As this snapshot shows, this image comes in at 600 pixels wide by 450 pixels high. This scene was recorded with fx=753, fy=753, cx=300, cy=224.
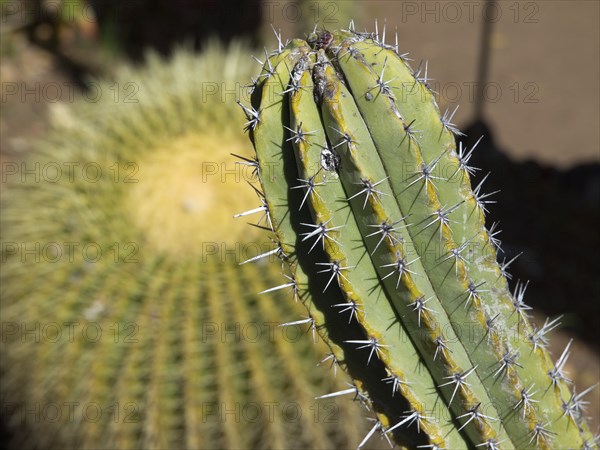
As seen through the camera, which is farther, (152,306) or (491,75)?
(491,75)

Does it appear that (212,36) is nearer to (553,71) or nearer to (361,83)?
(553,71)

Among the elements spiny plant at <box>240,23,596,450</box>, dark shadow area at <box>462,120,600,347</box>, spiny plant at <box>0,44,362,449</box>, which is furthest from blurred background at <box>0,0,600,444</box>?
spiny plant at <box>240,23,596,450</box>

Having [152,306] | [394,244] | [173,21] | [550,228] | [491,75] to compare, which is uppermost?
[394,244]

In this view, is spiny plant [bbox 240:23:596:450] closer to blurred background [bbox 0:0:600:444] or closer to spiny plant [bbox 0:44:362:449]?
spiny plant [bbox 0:44:362:449]

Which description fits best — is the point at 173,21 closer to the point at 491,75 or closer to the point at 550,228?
the point at 491,75

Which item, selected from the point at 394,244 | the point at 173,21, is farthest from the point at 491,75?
the point at 394,244

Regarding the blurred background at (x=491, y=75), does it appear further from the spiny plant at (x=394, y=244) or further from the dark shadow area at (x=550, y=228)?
the spiny plant at (x=394, y=244)
